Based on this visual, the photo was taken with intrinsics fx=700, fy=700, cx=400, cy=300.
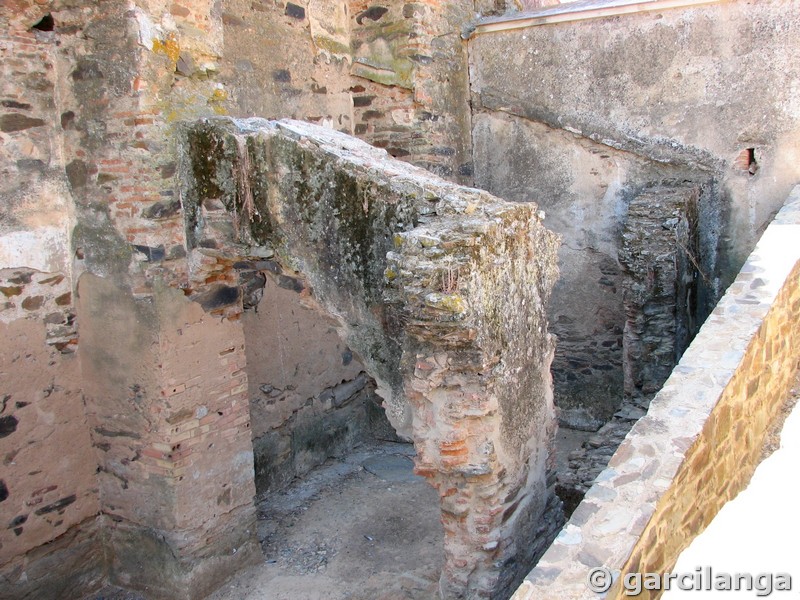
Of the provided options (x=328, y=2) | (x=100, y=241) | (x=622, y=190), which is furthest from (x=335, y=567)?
(x=328, y=2)

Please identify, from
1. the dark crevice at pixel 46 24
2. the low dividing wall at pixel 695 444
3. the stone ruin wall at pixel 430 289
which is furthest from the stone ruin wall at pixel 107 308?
the low dividing wall at pixel 695 444

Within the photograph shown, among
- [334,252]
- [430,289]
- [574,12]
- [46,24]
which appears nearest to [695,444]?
[430,289]

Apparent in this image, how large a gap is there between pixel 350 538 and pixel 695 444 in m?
3.07

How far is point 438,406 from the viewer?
3.51 m

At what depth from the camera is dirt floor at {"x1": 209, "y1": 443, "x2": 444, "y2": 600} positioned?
487 cm

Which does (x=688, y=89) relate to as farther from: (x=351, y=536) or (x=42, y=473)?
(x=42, y=473)

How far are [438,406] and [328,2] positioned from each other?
4.41 metres

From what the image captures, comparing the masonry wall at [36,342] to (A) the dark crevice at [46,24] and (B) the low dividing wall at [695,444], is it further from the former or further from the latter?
(B) the low dividing wall at [695,444]

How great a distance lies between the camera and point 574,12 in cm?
677

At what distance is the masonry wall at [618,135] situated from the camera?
245 inches

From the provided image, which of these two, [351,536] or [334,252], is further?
[351,536]

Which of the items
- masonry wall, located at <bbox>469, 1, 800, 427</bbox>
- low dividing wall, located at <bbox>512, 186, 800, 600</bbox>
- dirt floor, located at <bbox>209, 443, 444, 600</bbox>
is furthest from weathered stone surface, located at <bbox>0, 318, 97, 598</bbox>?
masonry wall, located at <bbox>469, 1, 800, 427</bbox>

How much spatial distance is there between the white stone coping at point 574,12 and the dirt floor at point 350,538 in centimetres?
454

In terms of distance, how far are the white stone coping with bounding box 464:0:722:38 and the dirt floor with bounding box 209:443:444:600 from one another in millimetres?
4538
